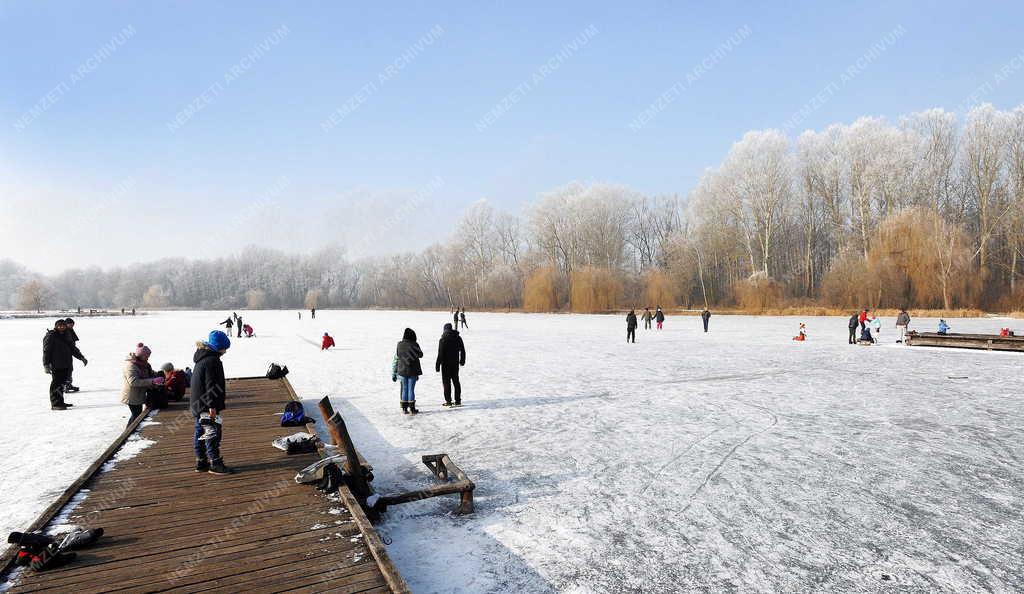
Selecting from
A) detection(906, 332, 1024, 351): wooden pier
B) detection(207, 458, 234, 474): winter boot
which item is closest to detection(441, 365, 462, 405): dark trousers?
detection(207, 458, 234, 474): winter boot

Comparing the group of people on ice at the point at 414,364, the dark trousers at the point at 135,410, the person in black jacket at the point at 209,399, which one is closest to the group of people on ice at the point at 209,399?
the person in black jacket at the point at 209,399

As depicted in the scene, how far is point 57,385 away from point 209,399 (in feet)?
20.2

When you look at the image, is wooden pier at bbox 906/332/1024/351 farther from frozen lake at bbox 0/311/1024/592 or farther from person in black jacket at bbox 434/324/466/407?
person in black jacket at bbox 434/324/466/407

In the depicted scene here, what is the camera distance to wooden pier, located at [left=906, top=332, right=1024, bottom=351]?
52.1ft

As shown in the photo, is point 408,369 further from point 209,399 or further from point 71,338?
point 71,338

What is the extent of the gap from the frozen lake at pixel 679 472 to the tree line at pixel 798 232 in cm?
2950

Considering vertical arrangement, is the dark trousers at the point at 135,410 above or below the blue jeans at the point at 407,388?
below

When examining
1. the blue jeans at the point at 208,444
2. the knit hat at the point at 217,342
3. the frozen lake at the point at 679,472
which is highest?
the knit hat at the point at 217,342

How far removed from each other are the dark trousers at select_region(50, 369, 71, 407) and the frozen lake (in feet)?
0.84

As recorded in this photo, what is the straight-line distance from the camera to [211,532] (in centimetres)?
357

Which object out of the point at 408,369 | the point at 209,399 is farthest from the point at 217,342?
the point at 408,369

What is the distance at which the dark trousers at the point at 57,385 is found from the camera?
27.7 feet

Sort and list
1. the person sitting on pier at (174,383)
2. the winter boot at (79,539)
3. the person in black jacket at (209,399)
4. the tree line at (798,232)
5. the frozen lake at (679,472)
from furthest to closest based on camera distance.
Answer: the tree line at (798,232)
the person sitting on pier at (174,383)
the person in black jacket at (209,399)
the frozen lake at (679,472)
the winter boot at (79,539)

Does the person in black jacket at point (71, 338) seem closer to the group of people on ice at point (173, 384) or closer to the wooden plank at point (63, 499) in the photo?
the group of people on ice at point (173, 384)
